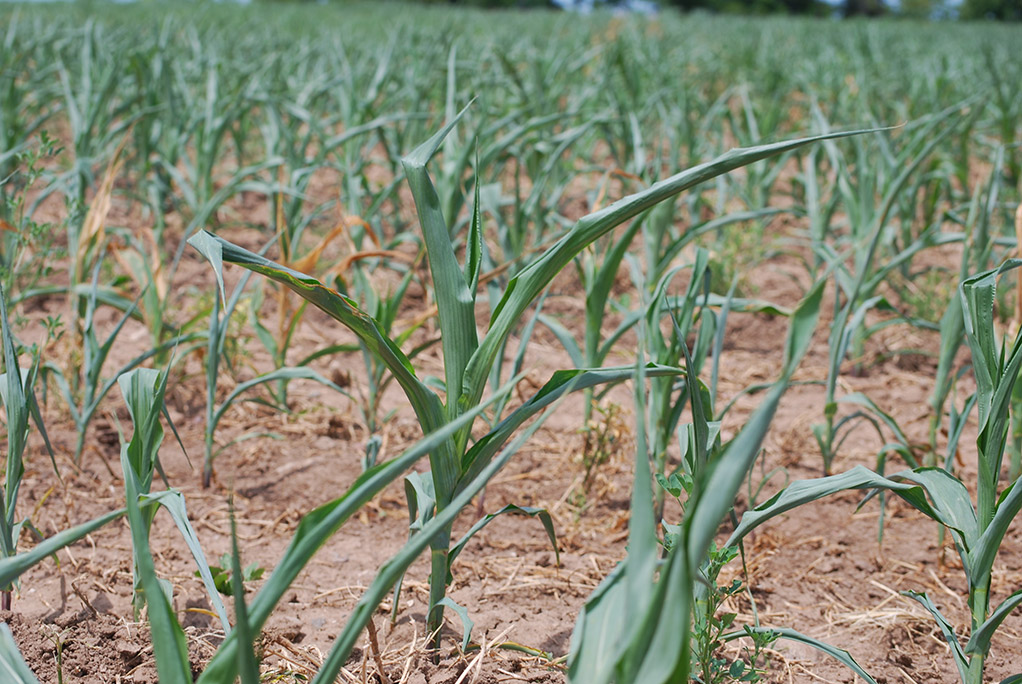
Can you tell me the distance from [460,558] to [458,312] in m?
0.67

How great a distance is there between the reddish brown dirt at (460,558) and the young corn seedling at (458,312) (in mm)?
253

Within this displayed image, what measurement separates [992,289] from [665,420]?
2.25 feet

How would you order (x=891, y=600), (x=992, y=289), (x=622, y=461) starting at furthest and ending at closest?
1. (x=622, y=461)
2. (x=891, y=600)
3. (x=992, y=289)

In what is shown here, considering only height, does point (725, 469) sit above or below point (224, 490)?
above

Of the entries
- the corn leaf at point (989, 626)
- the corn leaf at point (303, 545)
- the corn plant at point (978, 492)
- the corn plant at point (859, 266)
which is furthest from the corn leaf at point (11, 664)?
the corn plant at point (859, 266)

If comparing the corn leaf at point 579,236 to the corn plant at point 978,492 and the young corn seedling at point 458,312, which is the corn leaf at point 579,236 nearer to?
the young corn seedling at point 458,312

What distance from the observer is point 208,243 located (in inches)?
33.2

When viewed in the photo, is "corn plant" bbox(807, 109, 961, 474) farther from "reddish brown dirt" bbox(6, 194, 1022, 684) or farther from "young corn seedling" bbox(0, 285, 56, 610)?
"young corn seedling" bbox(0, 285, 56, 610)

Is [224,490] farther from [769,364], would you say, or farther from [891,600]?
[769,364]

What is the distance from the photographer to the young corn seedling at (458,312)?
2.97 feet

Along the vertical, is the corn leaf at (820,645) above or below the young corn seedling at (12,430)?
below

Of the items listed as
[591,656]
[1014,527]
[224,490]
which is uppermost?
[591,656]

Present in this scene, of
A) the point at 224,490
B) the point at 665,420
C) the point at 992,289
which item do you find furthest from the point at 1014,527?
the point at 224,490

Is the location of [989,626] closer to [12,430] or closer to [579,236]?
[579,236]
